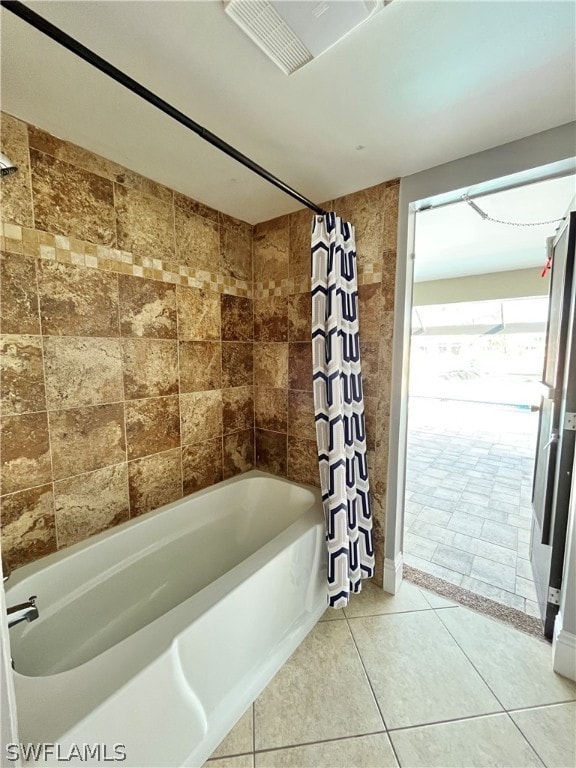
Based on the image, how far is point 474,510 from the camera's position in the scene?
2625mm

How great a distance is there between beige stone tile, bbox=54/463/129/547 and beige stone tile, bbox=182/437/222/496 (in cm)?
37

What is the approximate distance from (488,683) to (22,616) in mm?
1861

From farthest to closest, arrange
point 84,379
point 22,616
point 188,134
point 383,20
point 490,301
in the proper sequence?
point 490,301 < point 84,379 < point 188,134 < point 22,616 < point 383,20

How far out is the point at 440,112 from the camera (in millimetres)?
1164

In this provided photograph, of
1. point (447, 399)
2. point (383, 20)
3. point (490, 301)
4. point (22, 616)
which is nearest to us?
point (383, 20)

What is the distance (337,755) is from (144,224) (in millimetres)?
2490

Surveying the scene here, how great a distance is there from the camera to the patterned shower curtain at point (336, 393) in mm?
1527

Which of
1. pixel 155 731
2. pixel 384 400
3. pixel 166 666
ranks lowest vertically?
pixel 155 731

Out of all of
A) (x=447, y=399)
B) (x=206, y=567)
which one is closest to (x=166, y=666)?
(x=206, y=567)

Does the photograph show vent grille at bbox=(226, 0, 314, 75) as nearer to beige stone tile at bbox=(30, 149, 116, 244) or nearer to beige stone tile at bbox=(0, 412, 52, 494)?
beige stone tile at bbox=(30, 149, 116, 244)

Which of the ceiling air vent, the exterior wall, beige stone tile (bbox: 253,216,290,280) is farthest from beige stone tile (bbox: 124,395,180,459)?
the exterior wall

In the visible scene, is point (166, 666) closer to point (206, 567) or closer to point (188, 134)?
point (206, 567)

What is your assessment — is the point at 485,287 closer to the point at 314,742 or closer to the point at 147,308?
the point at 147,308

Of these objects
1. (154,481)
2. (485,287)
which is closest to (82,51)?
(154,481)
